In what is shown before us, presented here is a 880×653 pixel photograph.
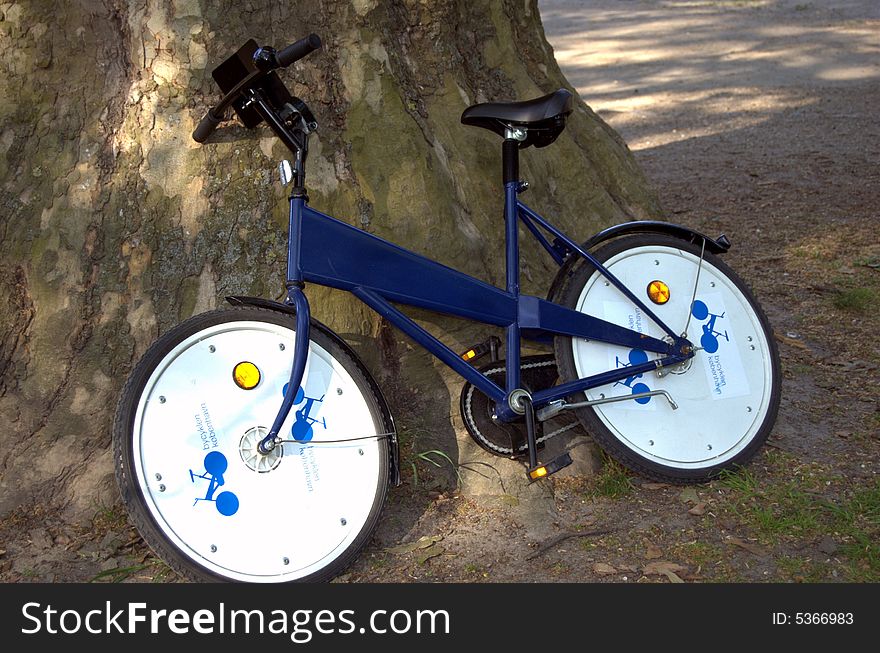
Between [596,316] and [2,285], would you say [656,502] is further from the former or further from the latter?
[2,285]

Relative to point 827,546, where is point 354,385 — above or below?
above

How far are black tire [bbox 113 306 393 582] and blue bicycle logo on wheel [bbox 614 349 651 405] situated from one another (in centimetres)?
98

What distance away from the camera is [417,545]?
3369mm

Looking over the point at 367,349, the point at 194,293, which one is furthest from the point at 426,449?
the point at 194,293

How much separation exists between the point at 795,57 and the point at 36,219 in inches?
407

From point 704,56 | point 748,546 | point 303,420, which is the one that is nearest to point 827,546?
point 748,546

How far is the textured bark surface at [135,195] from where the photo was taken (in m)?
3.44

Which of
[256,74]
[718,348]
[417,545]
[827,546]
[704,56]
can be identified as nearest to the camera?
[256,74]

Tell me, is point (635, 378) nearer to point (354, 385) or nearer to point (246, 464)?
point (354, 385)

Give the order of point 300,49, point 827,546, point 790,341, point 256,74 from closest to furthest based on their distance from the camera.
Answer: point 300,49, point 256,74, point 827,546, point 790,341

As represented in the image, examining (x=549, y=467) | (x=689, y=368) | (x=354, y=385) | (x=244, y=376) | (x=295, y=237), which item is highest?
(x=295, y=237)

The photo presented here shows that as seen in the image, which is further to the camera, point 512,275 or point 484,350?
point 484,350

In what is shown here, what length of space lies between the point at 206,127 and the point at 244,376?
2.66 feet

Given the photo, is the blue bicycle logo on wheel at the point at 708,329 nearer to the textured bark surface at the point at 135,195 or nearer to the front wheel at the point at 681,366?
the front wheel at the point at 681,366
